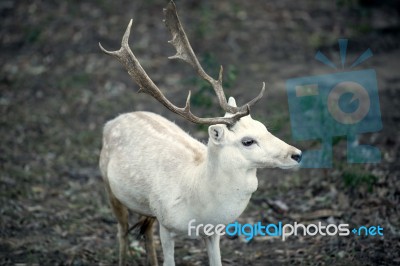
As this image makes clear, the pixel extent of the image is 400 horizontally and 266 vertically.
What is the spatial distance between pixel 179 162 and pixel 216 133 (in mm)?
659

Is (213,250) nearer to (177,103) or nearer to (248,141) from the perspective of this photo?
(248,141)

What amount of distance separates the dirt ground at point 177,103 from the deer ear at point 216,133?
2.45 ft

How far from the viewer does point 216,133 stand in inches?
182

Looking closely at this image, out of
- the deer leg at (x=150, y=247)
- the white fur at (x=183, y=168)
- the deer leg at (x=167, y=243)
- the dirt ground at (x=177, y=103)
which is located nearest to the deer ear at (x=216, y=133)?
the white fur at (x=183, y=168)

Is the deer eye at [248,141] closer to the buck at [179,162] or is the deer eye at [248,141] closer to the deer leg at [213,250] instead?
the buck at [179,162]

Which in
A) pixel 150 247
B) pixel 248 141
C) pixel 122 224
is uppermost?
pixel 248 141

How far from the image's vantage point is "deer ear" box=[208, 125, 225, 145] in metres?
4.59

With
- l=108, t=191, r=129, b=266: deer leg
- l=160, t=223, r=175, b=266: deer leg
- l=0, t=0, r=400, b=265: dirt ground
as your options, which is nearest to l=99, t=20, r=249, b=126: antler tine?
l=0, t=0, r=400, b=265: dirt ground

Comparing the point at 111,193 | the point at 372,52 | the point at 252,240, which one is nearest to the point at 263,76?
the point at 372,52

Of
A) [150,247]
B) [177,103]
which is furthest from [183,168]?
[177,103]

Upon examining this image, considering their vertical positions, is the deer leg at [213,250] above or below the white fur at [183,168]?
below

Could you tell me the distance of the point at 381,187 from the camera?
6832mm

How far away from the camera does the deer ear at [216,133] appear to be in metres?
4.59

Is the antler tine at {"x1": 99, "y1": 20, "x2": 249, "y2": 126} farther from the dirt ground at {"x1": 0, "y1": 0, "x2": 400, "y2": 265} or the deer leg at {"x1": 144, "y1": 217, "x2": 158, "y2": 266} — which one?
the deer leg at {"x1": 144, "y1": 217, "x2": 158, "y2": 266}
